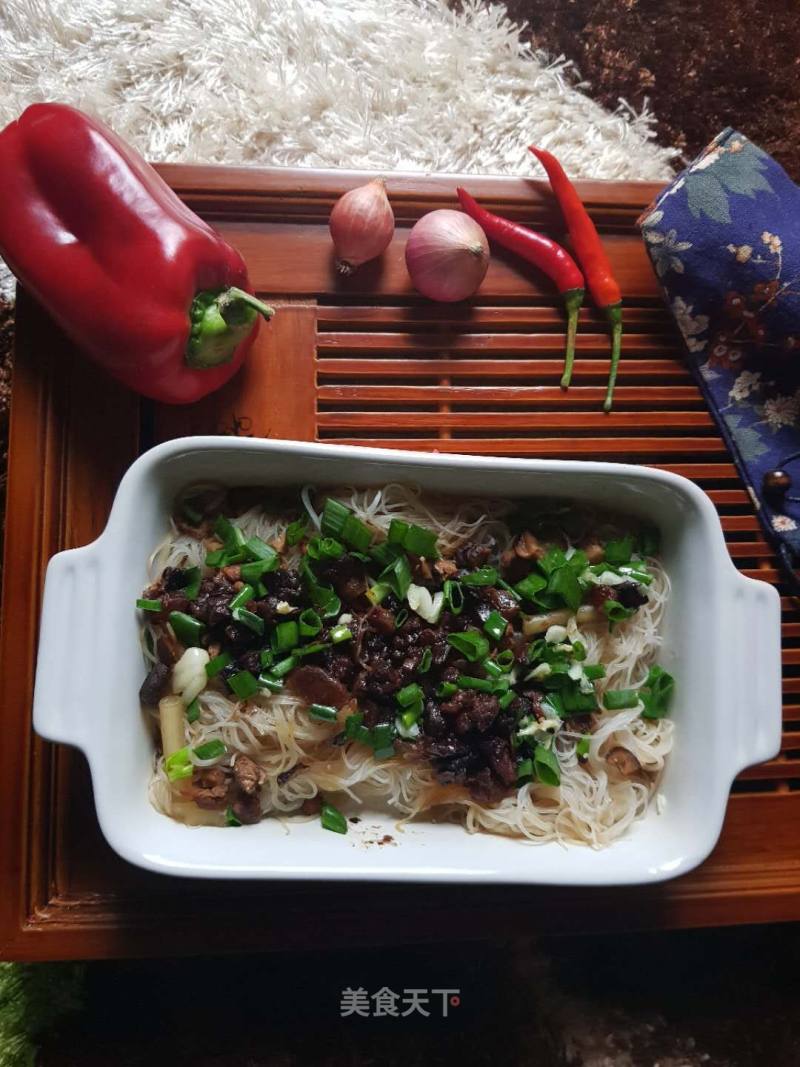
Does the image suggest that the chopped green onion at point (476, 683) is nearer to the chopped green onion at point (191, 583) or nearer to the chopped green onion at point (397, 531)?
the chopped green onion at point (397, 531)

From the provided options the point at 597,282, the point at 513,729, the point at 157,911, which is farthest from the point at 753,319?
the point at 157,911

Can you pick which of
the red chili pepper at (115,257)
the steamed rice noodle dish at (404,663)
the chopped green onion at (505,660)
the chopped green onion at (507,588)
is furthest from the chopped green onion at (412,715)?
the red chili pepper at (115,257)

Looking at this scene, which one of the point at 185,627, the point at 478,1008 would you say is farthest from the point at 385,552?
the point at 478,1008

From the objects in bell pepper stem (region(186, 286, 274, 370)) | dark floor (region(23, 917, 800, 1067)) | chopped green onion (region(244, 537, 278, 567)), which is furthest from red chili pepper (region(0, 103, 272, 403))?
dark floor (region(23, 917, 800, 1067))

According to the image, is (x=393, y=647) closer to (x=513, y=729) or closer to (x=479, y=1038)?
(x=513, y=729)

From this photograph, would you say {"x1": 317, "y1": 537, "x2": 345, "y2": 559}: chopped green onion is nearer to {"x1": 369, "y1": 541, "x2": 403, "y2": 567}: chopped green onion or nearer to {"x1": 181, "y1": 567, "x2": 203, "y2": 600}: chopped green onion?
{"x1": 369, "y1": 541, "x2": 403, "y2": 567}: chopped green onion

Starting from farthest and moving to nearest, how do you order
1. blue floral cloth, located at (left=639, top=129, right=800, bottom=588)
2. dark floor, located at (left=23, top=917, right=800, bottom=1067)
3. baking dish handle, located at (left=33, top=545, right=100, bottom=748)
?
dark floor, located at (left=23, top=917, right=800, bottom=1067) < blue floral cloth, located at (left=639, top=129, right=800, bottom=588) < baking dish handle, located at (left=33, top=545, right=100, bottom=748)
